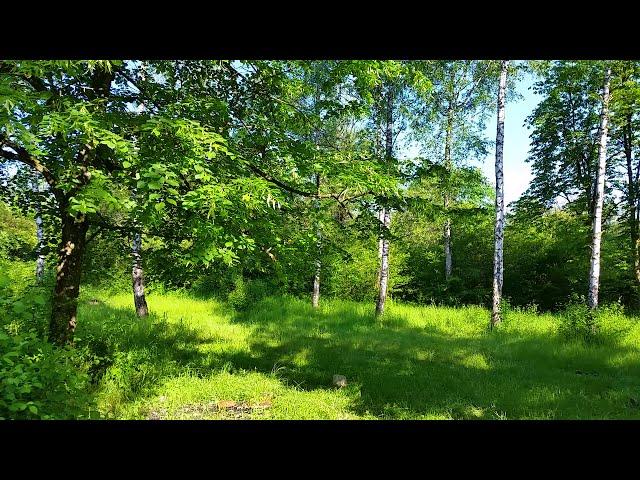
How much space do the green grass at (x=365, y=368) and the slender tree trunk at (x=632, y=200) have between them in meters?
6.03

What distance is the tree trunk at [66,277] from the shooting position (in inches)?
233

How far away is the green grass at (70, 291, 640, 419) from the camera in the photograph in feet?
19.7

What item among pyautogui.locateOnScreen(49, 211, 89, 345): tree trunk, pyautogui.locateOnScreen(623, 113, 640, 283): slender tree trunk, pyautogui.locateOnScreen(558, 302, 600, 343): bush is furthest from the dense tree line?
pyautogui.locateOnScreen(623, 113, 640, 283): slender tree trunk

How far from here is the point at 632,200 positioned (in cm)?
1605

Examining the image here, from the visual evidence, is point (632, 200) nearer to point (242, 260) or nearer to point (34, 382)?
point (242, 260)

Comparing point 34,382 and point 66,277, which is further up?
point 66,277

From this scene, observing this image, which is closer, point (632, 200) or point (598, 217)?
point (598, 217)

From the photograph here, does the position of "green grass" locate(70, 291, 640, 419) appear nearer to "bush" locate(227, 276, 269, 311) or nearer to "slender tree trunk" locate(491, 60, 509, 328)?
"slender tree trunk" locate(491, 60, 509, 328)

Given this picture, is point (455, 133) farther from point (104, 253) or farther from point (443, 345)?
point (104, 253)

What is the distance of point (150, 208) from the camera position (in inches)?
165

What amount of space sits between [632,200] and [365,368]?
47.1 ft

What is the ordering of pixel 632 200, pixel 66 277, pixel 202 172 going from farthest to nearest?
1. pixel 632 200
2. pixel 66 277
3. pixel 202 172

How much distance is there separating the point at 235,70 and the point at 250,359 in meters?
5.77

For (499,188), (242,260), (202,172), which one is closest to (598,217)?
(499,188)
